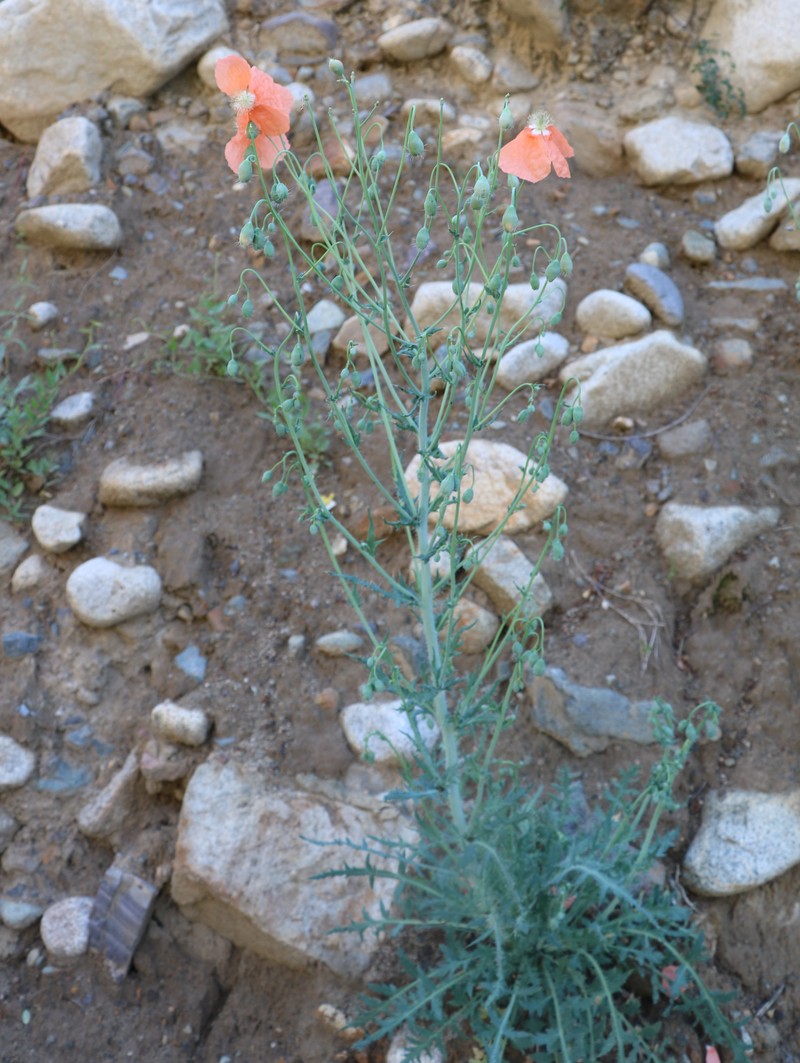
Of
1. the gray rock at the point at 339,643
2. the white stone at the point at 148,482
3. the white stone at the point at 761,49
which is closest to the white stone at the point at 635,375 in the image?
the gray rock at the point at 339,643

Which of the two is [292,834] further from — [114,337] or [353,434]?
[114,337]

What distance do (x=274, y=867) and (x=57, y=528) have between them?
3.92ft

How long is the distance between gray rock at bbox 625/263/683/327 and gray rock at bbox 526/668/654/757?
1283 millimetres

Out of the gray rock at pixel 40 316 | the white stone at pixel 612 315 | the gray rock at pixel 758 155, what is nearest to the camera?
the white stone at pixel 612 315

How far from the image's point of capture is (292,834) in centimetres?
262

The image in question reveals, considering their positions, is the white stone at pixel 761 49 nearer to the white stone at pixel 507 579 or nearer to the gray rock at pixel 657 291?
the gray rock at pixel 657 291

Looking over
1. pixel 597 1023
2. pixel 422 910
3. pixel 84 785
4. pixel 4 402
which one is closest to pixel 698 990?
pixel 597 1023

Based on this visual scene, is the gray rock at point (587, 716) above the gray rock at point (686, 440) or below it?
below

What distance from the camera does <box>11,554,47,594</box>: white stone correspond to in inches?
119

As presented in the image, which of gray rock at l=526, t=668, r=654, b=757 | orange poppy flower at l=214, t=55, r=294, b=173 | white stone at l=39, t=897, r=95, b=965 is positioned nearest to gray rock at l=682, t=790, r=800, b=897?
gray rock at l=526, t=668, r=654, b=757

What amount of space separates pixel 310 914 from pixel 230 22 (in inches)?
138

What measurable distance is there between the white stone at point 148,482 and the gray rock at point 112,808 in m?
0.80

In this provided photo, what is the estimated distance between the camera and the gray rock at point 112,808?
8.91 ft

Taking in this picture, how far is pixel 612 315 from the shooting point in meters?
3.27
